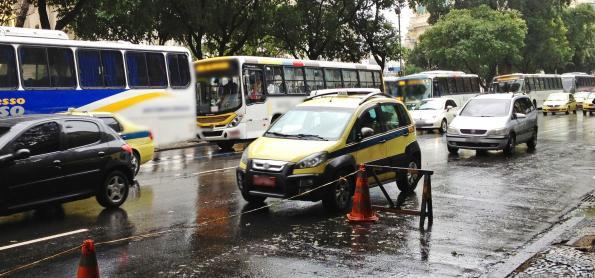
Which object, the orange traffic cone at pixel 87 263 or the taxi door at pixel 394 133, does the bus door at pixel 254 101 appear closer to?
the taxi door at pixel 394 133

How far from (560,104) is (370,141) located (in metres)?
34.7

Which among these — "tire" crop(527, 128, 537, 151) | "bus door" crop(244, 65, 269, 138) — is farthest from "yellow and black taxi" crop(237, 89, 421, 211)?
"bus door" crop(244, 65, 269, 138)

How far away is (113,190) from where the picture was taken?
992cm

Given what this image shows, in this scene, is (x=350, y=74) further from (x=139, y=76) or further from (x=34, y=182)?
(x=34, y=182)

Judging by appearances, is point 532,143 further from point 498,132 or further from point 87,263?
point 87,263

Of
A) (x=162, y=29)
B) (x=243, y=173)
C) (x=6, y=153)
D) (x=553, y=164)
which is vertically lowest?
(x=553, y=164)

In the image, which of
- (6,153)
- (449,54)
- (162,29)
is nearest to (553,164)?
(6,153)

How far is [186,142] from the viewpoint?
24578mm

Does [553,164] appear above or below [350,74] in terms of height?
below

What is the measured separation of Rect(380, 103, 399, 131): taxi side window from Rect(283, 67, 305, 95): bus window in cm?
1147

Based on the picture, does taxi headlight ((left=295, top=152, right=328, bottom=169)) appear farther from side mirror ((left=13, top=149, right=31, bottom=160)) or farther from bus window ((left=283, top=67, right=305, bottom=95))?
bus window ((left=283, top=67, right=305, bottom=95))

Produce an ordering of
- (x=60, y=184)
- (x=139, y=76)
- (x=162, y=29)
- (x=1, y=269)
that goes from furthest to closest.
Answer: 1. (x=162, y=29)
2. (x=139, y=76)
3. (x=60, y=184)
4. (x=1, y=269)

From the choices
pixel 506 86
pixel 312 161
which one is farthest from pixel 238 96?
pixel 506 86

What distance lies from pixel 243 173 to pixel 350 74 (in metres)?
17.9
